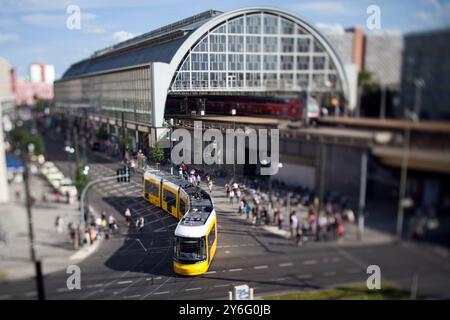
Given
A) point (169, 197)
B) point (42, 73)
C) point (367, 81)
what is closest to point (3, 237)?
point (169, 197)

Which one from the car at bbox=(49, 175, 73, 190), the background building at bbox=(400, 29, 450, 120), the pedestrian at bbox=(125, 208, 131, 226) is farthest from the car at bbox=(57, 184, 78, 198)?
the background building at bbox=(400, 29, 450, 120)

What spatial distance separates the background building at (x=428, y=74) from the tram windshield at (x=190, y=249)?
193cm

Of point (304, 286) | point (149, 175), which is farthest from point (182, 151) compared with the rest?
point (304, 286)

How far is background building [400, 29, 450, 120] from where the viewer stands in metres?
2.19

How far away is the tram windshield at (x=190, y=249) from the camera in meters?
3.22

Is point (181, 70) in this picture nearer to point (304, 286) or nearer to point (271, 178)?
point (271, 178)

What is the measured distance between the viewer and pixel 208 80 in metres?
3.05

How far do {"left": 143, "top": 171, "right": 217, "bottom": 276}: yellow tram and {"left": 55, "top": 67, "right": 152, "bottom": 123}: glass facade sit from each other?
0.59 meters

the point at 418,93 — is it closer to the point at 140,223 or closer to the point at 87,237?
the point at 140,223

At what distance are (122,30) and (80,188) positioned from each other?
1.44m

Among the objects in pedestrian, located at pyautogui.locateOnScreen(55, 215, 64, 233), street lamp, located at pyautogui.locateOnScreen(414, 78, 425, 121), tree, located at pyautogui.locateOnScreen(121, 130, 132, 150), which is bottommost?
pedestrian, located at pyautogui.locateOnScreen(55, 215, 64, 233)

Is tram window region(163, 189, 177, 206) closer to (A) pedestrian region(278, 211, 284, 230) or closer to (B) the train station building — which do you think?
(B) the train station building

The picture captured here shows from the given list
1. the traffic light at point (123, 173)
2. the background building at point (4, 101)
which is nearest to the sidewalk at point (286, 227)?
the traffic light at point (123, 173)

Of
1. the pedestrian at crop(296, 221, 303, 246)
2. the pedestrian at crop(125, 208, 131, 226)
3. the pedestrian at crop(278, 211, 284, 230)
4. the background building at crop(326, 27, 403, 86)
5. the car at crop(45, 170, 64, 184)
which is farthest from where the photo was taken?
the pedestrian at crop(125, 208, 131, 226)
